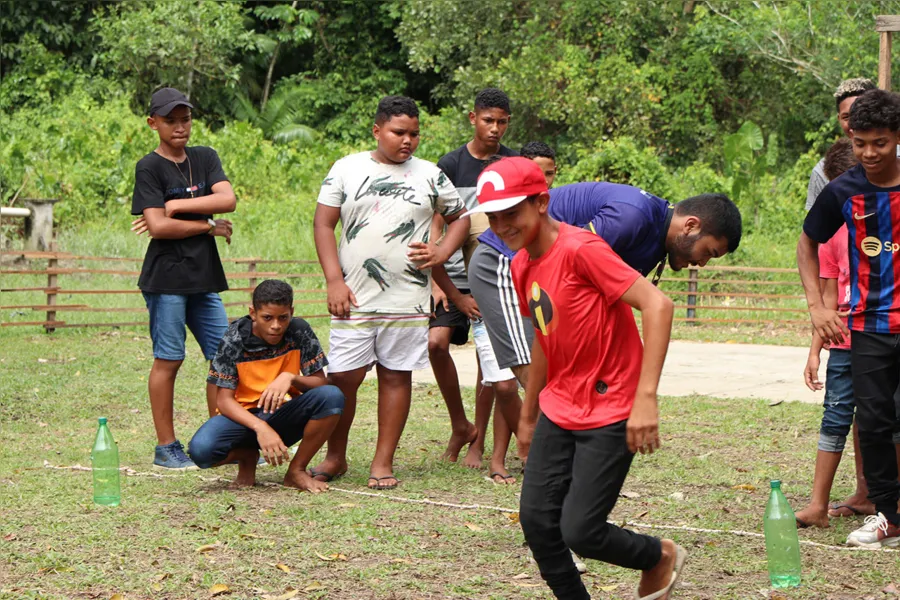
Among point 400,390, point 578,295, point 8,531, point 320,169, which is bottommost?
point 8,531

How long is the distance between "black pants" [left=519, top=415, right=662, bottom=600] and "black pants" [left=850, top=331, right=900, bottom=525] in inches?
66.3

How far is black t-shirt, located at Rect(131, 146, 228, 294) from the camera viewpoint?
7070mm

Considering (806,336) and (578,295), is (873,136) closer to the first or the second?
(578,295)

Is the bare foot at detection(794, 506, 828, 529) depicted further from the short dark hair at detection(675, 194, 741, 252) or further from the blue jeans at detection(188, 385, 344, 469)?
the blue jeans at detection(188, 385, 344, 469)

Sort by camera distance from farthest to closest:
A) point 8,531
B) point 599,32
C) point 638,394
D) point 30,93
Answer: point 30,93 → point 599,32 → point 8,531 → point 638,394

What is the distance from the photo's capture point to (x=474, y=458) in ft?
23.6

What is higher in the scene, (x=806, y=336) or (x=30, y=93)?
(x=30, y=93)

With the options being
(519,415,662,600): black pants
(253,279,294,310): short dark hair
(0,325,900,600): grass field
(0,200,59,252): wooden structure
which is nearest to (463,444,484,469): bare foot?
(0,325,900,600): grass field

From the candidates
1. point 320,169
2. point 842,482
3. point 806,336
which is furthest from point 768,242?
point 842,482

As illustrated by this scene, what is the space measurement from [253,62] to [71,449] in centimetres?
2212

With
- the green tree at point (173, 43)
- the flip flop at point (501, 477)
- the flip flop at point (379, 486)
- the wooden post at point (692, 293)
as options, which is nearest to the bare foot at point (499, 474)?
the flip flop at point (501, 477)

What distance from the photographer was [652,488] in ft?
21.6

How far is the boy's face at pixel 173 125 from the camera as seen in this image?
280 inches

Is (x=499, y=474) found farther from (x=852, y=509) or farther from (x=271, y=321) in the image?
(x=852, y=509)
